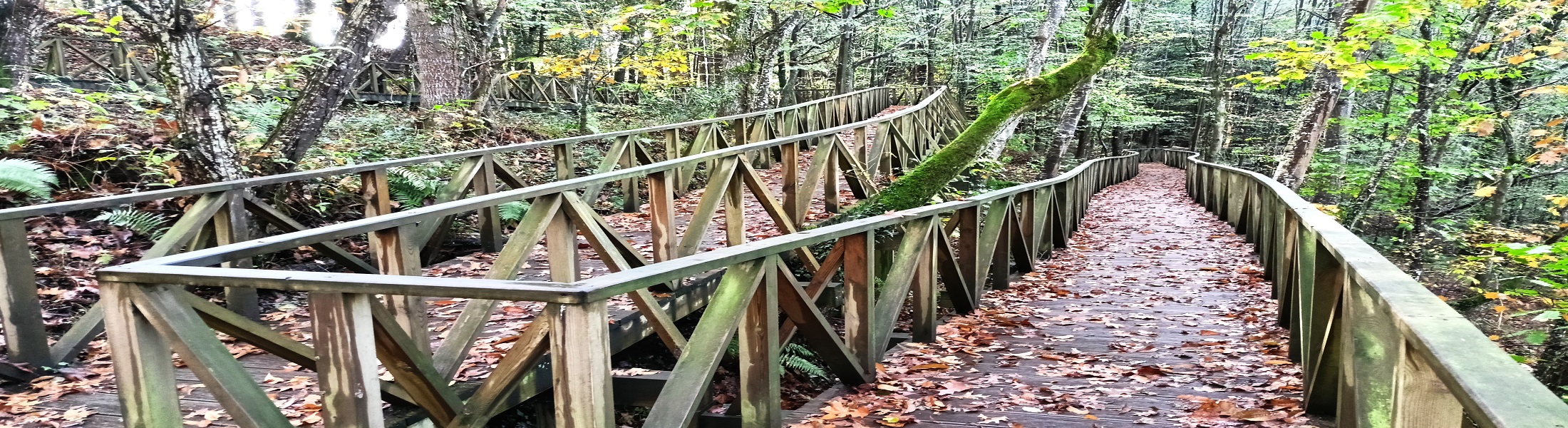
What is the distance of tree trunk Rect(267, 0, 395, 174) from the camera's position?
7.96 meters

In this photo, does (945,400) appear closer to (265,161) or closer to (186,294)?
(186,294)

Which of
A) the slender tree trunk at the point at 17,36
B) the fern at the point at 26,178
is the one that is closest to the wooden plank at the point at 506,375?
the fern at the point at 26,178

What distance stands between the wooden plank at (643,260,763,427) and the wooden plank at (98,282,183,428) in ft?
5.41

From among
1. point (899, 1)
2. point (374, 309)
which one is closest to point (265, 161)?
point (374, 309)

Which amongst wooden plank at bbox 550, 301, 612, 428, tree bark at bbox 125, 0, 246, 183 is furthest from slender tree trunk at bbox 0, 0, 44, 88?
wooden plank at bbox 550, 301, 612, 428

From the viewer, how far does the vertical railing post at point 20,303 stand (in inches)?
171

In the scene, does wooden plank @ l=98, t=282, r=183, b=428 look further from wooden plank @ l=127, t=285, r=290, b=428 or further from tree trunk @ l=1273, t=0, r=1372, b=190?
tree trunk @ l=1273, t=0, r=1372, b=190

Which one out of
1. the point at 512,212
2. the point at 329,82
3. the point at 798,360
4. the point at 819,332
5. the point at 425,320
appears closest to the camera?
the point at 819,332

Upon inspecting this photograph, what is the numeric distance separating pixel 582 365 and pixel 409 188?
7.67 meters

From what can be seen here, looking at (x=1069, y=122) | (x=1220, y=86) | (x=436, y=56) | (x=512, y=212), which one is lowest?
(x=512, y=212)

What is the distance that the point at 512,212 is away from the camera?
8.96m

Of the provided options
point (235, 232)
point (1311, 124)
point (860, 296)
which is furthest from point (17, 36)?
point (1311, 124)

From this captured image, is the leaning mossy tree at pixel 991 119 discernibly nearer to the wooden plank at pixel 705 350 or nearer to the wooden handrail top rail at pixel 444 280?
the wooden plank at pixel 705 350

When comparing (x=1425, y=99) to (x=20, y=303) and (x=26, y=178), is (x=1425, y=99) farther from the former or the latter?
(x=26, y=178)
